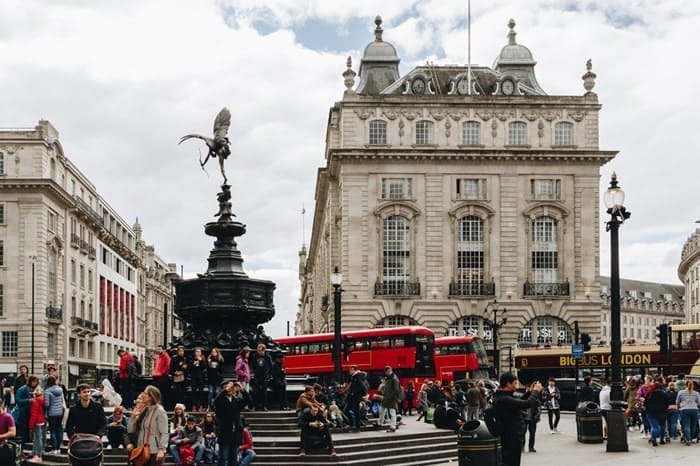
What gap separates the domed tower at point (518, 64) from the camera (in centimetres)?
9088

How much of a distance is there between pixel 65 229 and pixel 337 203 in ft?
64.5

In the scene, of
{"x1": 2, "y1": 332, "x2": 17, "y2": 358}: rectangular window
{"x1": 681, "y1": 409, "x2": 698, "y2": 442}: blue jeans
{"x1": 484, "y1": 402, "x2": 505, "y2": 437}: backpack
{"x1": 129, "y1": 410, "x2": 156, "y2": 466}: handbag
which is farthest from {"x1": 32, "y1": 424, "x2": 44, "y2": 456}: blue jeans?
{"x1": 2, "y1": 332, "x2": 17, "y2": 358}: rectangular window

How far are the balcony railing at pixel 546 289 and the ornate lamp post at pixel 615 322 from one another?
54.4 metres

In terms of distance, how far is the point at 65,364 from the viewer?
81312 millimetres

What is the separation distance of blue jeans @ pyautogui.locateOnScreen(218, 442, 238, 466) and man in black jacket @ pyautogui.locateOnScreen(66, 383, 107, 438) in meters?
2.56

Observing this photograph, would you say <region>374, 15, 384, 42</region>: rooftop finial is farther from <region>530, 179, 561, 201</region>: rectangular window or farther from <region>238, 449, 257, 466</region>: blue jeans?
<region>238, 449, 257, 466</region>: blue jeans

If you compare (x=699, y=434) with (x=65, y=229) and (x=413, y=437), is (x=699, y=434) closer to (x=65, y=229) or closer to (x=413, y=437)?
(x=413, y=437)

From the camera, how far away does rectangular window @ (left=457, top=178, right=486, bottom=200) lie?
261 feet

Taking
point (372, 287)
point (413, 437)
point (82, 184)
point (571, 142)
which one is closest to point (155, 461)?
point (413, 437)

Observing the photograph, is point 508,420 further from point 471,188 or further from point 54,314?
point 54,314

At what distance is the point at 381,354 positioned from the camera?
5175cm

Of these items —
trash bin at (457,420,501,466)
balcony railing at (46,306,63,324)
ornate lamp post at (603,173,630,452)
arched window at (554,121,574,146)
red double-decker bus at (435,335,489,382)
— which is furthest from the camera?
arched window at (554,121,574,146)

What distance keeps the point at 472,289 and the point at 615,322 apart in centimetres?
5480

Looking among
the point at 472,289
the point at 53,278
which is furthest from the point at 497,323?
the point at 53,278
